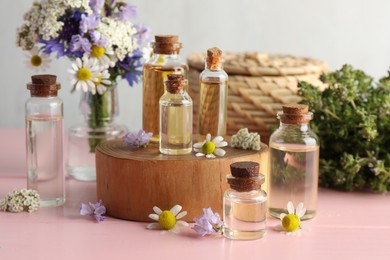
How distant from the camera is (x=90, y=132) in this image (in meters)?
1.62

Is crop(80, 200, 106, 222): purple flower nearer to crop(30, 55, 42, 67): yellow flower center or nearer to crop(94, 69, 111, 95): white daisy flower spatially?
crop(94, 69, 111, 95): white daisy flower

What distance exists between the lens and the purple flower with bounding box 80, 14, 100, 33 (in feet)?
4.95

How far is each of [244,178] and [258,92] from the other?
578 mm

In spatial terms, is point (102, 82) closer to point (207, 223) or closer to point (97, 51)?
point (97, 51)

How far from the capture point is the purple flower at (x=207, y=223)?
4.11 feet

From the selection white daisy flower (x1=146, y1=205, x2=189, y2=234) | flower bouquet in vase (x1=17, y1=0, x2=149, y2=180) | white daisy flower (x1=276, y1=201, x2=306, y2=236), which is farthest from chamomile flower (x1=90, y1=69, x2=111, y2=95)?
white daisy flower (x1=276, y1=201, x2=306, y2=236)

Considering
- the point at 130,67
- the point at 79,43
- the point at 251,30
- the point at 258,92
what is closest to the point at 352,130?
the point at 258,92

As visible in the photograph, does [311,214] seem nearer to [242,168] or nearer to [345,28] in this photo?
[242,168]

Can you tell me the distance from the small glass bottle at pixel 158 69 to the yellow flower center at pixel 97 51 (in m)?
0.16

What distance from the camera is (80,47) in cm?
153

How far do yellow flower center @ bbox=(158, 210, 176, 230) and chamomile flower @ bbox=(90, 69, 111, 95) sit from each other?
1.19ft

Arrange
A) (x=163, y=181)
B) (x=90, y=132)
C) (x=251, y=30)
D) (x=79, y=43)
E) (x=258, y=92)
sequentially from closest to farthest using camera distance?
(x=163, y=181)
(x=79, y=43)
(x=90, y=132)
(x=258, y=92)
(x=251, y=30)

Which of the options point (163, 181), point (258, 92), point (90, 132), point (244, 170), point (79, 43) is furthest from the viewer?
point (258, 92)

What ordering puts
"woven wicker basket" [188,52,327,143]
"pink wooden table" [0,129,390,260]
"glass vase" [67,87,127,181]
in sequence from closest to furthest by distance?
"pink wooden table" [0,129,390,260]
"glass vase" [67,87,127,181]
"woven wicker basket" [188,52,327,143]
